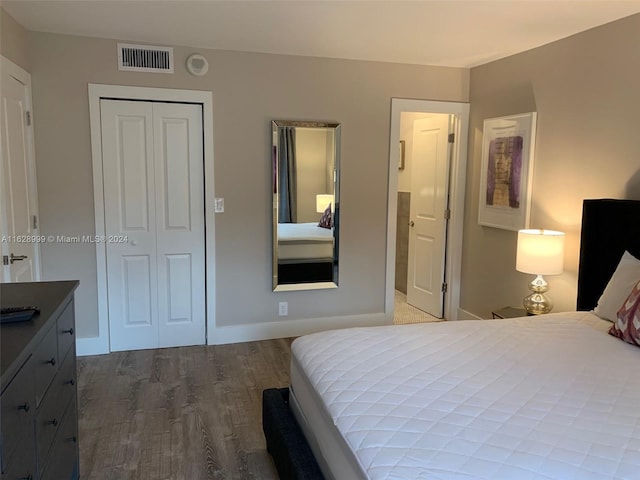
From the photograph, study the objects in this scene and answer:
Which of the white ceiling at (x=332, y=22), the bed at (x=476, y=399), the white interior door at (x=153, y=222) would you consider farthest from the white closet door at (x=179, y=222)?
the bed at (x=476, y=399)

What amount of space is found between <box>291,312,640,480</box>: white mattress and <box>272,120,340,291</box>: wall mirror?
68.4 inches

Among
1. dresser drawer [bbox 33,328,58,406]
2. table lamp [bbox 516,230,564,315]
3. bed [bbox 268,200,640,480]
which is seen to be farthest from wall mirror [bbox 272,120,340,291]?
dresser drawer [bbox 33,328,58,406]

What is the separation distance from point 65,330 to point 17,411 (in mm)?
633

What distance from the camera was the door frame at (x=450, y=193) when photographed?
4.31 m

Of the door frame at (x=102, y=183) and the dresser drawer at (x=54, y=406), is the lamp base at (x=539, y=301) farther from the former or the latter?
the dresser drawer at (x=54, y=406)

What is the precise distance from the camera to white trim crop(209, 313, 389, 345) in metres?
4.04

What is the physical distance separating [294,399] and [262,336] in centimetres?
185

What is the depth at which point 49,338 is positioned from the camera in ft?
5.37

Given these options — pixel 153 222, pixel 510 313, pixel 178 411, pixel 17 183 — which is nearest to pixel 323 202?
pixel 153 222

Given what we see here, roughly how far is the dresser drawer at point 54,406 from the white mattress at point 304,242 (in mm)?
2228

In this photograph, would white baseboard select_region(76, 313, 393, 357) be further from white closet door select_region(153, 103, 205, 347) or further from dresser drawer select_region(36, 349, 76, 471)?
dresser drawer select_region(36, 349, 76, 471)

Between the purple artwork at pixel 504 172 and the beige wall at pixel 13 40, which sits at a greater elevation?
the beige wall at pixel 13 40

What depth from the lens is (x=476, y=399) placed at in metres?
1.75

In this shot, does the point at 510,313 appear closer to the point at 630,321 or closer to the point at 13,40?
the point at 630,321
